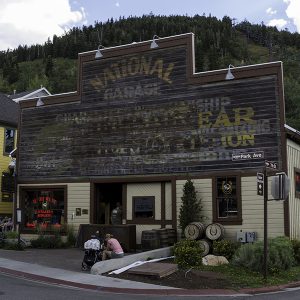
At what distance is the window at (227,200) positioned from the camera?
19.4m

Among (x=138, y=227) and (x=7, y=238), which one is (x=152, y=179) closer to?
(x=138, y=227)

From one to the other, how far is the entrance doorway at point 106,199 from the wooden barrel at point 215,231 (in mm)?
5723

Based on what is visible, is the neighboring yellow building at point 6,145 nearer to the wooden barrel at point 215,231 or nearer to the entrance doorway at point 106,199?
the entrance doorway at point 106,199

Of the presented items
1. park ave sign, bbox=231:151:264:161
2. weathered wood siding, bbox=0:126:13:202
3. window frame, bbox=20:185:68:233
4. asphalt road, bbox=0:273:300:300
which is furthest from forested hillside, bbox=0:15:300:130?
asphalt road, bbox=0:273:300:300

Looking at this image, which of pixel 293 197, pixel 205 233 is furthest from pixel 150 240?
pixel 293 197

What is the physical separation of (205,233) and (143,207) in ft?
12.0

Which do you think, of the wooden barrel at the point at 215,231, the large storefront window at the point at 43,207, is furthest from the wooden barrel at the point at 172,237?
the large storefront window at the point at 43,207

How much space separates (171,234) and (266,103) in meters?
6.51

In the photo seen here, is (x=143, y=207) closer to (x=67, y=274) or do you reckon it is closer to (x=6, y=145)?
(x=67, y=274)

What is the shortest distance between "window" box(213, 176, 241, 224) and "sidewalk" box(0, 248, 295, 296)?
19.0ft

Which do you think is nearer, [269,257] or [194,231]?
[269,257]

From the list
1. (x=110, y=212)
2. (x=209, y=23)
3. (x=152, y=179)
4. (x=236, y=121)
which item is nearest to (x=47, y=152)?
(x=110, y=212)

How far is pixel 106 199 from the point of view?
2356cm

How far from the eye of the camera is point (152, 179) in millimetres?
21281
